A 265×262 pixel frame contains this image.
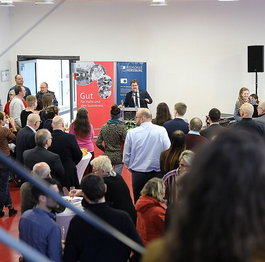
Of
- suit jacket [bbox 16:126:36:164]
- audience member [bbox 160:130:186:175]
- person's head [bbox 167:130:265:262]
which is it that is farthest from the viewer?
suit jacket [bbox 16:126:36:164]

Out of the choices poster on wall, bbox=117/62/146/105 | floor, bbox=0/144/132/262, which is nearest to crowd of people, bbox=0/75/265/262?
floor, bbox=0/144/132/262

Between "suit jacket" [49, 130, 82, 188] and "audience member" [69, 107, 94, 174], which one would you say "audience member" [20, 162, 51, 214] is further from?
"audience member" [69, 107, 94, 174]

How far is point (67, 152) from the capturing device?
5777 mm

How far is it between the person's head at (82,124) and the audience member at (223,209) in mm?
5945

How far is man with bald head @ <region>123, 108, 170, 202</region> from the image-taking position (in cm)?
573

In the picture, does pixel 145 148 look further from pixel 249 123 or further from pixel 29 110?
pixel 29 110

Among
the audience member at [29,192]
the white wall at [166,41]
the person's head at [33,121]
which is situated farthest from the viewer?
the white wall at [166,41]

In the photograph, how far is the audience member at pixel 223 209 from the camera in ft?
2.94

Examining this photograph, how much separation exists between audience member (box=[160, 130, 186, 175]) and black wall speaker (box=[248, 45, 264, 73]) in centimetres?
720

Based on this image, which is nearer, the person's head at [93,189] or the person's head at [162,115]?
the person's head at [93,189]

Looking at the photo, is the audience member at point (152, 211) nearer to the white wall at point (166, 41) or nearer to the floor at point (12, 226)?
the floor at point (12, 226)

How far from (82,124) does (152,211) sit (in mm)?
3220

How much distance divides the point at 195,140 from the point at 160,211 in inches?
69.6

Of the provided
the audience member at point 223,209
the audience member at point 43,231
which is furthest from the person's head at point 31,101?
the audience member at point 223,209
